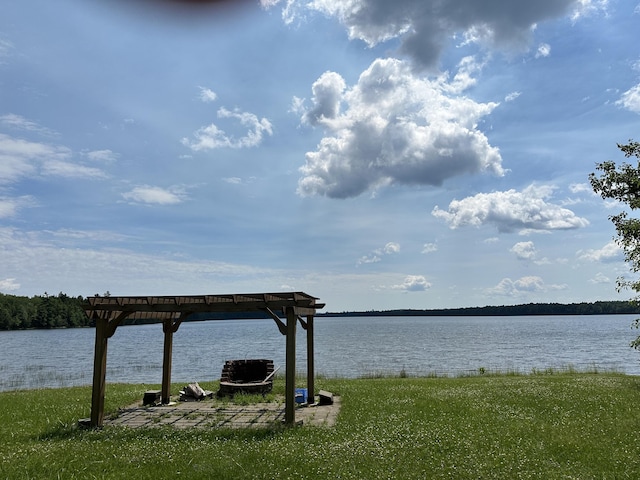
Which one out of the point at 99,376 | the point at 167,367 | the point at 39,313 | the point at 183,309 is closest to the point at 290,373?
the point at 183,309

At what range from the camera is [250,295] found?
12.2 meters

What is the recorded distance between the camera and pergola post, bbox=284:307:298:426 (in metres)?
11.5

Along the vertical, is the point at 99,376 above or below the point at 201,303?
below

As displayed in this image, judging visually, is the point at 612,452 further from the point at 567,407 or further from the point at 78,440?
the point at 78,440

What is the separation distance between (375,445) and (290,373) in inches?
122

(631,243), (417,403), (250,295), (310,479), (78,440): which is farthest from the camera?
(631,243)

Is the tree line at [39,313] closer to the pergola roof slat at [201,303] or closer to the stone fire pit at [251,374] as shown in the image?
the stone fire pit at [251,374]

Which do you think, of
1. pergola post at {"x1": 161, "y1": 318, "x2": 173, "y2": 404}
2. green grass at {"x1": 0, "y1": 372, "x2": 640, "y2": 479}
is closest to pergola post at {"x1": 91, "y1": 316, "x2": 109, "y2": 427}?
green grass at {"x1": 0, "y1": 372, "x2": 640, "y2": 479}

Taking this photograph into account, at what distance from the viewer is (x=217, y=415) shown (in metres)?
13.1

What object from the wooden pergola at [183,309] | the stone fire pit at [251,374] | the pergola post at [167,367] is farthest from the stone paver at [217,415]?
the stone fire pit at [251,374]

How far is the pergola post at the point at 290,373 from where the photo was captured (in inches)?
454

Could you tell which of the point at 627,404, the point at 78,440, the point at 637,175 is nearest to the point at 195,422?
the point at 78,440

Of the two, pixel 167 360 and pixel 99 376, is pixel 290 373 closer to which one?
pixel 99 376

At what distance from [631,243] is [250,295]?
15644 mm
